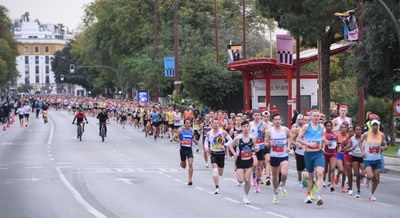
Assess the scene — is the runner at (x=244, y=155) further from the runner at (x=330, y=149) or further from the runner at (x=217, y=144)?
the runner at (x=330, y=149)

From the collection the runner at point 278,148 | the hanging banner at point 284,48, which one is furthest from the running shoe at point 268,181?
the hanging banner at point 284,48

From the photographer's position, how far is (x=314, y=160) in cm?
1906

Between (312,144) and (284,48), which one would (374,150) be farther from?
(284,48)

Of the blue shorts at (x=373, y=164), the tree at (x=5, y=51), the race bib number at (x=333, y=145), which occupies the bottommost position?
the blue shorts at (x=373, y=164)

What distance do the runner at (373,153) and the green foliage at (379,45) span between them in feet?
44.1

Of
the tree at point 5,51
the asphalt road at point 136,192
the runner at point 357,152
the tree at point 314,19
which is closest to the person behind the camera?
the asphalt road at point 136,192

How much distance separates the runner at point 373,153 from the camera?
1997 centimetres

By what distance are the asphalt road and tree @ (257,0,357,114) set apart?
28.3 feet

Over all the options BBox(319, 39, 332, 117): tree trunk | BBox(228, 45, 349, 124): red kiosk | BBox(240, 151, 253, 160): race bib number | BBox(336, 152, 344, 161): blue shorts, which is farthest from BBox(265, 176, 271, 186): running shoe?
BBox(228, 45, 349, 124): red kiosk

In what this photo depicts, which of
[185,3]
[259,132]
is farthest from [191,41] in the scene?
[259,132]

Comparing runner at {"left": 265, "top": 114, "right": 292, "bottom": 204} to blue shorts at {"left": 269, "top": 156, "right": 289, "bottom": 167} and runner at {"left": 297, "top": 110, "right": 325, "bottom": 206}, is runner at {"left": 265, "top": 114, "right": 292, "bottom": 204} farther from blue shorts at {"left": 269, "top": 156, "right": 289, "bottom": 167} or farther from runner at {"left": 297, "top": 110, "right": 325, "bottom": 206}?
runner at {"left": 297, "top": 110, "right": 325, "bottom": 206}

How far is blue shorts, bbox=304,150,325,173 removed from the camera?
62.2 ft

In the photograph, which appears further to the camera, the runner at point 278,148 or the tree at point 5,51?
the tree at point 5,51

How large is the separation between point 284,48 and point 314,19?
4.41 meters
